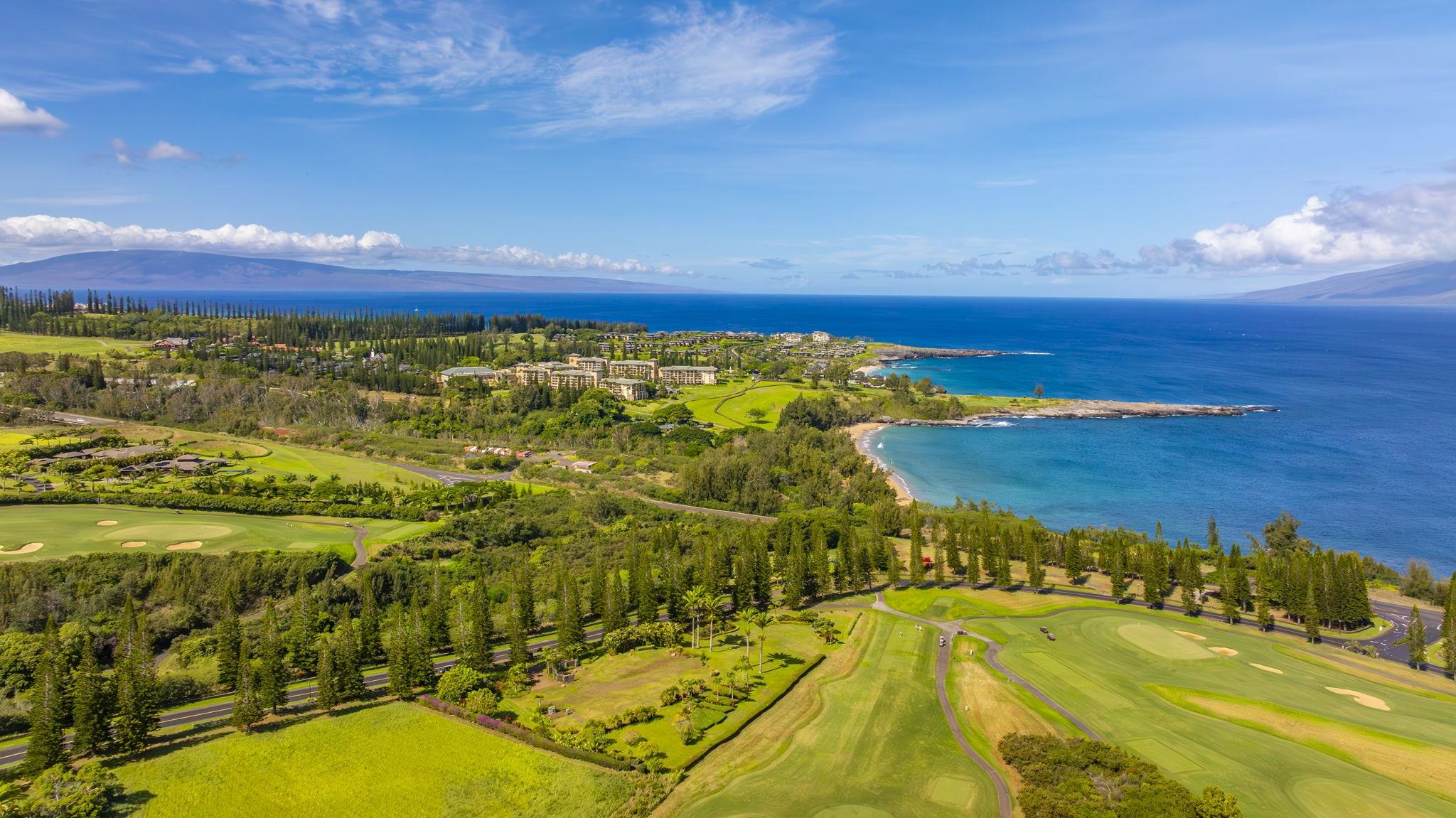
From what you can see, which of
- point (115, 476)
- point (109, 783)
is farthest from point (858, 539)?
point (115, 476)

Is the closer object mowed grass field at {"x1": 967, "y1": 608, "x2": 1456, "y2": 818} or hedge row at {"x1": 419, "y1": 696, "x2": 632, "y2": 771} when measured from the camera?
mowed grass field at {"x1": 967, "y1": 608, "x2": 1456, "y2": 818}

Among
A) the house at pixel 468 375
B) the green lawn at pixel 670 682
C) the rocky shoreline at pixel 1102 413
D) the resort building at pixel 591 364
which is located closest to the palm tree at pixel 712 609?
the green lawn at pixel 670 682

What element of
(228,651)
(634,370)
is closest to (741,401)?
(634,370)

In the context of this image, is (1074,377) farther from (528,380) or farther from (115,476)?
(115,476)

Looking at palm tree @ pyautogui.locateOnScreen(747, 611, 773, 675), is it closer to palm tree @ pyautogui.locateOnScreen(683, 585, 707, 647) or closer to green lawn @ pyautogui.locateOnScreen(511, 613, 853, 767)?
green lawn @ pyautogui.locateOnScreen(511, 613, 853, 767)

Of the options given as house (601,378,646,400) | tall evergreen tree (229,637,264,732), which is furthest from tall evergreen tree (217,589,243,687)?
house (601,378,646,400)

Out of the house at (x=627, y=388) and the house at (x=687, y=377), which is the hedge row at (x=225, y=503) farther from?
the house at (x=687, y=377)

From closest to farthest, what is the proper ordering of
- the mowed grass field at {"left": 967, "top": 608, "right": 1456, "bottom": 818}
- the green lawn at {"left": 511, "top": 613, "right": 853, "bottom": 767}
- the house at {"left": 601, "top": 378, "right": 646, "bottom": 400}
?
the mowed grass field at {"left": 967, "top": 608, "right": 1456, "bottom": 818}
the green lawn at {"left": 511, "top": 613, "right": 853, "bottom": 767}
the house at {"left": 601, "top": 378, "right": 646, "bottom": 400}
